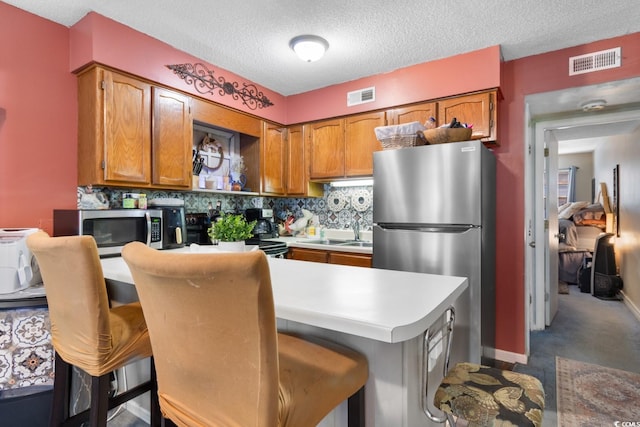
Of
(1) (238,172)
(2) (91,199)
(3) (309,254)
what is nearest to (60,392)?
(2) (91,199)

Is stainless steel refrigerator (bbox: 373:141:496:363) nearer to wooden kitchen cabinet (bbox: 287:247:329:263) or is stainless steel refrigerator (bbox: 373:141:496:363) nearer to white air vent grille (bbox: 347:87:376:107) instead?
wooden kitchen cabinet (bbox: 287:247:329:263)

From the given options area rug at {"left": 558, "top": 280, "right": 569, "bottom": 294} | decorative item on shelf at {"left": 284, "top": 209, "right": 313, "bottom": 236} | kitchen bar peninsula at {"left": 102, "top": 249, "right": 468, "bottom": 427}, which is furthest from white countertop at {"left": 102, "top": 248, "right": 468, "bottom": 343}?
area rug at {"left": 558, "top": 280, "right": 569, "bottom": 294}

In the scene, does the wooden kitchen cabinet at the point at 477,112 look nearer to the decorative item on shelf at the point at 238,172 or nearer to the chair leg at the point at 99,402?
the decorative item on shelf at the point at 238,172

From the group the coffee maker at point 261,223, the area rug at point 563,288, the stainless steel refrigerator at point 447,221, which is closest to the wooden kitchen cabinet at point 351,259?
the stainless steel refrigerator at point 447,221

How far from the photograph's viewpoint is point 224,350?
2.43 feet

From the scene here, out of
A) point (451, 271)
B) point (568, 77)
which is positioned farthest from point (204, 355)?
point (568, 77)

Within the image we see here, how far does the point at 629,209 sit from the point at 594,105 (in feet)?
6.96

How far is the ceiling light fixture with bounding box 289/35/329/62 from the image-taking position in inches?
95.6

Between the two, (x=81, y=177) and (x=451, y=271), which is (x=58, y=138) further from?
(x=451, y=271)

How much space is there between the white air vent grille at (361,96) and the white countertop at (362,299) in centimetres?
210

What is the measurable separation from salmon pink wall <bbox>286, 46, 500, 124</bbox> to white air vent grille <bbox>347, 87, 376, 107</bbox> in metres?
0.03

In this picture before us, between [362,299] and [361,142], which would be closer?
[362,299]

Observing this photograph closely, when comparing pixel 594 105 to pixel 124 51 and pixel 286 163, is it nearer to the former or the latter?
pixel 286 163

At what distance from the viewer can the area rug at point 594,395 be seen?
6.39 ft
